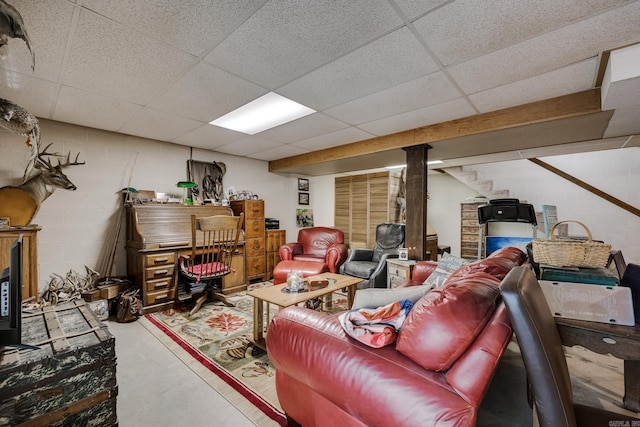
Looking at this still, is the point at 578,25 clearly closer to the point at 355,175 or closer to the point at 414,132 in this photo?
the point at 414,132

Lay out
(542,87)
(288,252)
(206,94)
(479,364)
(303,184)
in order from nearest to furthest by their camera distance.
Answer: (479,364)
(542,87)
(206,94)
(288,252)
(303,184)

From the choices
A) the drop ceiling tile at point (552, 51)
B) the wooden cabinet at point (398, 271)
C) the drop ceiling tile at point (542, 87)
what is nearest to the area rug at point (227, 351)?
the wooden cabinet at point (398, 271)

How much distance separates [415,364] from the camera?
1046mm

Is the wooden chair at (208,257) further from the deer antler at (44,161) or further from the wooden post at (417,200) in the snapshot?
the wooden post at (417,200)

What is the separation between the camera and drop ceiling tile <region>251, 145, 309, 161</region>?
4537 millimetres

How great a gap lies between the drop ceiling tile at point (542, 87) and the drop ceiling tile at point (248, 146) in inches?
108

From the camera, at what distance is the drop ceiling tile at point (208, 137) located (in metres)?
3.54

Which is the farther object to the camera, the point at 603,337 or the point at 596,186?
the point at 596,186

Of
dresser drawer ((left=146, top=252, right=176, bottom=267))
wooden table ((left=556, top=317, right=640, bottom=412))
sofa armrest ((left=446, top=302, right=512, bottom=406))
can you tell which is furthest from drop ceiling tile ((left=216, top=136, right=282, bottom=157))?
wooden table ((left=556, top=317, right=640, bottom=412))

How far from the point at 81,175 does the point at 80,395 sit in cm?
326

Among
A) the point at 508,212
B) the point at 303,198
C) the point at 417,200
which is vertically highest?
the point at 303,198

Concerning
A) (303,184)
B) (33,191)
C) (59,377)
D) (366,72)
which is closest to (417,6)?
(366,72)

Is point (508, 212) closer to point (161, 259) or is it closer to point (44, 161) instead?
point (161, 259)

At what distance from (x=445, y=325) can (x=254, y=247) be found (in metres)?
4.00
